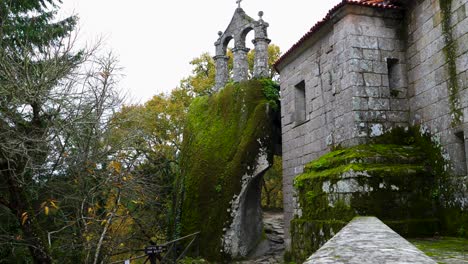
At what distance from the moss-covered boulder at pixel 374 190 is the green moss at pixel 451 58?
0.70 meters

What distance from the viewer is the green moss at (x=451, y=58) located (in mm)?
5785

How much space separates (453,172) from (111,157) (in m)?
6.27

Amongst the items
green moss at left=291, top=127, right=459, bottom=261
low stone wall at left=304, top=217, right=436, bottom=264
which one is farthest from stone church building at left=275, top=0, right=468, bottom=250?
low stone wall at left=304, top=217, right=436, bottom=264

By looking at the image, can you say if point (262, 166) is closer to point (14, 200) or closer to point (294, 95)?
point (294, 95)

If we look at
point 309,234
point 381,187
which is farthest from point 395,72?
point 309,234

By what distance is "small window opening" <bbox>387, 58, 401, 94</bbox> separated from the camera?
281 inches

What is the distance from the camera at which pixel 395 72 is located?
7176 millimetres

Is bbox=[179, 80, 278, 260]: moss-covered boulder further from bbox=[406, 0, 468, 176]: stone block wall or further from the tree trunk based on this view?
the tree trunk

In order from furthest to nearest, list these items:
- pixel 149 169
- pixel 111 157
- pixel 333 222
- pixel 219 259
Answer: pixel 149 169
pixel 219 259
pixel 111 157
pixel 333 222

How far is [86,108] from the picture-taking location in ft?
22.8

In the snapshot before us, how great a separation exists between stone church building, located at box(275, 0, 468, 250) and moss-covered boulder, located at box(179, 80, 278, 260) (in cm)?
324

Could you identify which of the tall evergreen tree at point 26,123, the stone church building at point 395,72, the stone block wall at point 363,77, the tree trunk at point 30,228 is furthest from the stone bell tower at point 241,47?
the tree trunk at point 30,228

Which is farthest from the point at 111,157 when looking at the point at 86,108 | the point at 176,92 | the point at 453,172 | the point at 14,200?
the point at 176,92

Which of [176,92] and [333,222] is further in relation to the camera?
[176,92]
